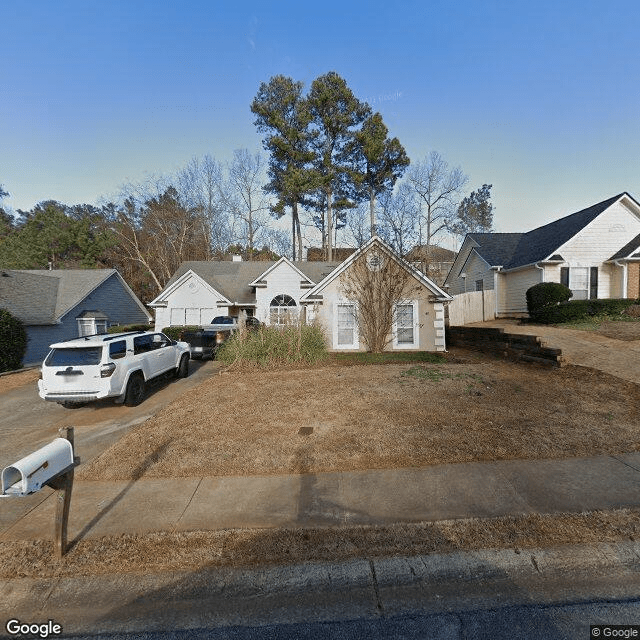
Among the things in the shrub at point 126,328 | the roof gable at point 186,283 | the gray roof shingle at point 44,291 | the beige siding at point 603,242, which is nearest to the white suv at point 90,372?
the shrub at point 126,328

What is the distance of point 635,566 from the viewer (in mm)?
2664

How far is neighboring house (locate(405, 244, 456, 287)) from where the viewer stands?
17109 millimetres

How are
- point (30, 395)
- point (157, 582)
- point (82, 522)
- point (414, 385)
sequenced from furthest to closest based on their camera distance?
point (30, 395) < point (414, 385) < point (82, 522) < point (157, 582)

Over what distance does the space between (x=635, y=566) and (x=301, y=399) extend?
18.3 ft

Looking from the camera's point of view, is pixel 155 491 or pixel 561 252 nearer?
pixel 155 491

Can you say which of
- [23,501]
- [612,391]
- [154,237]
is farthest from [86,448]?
[154,237]

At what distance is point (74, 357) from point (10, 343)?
10.4m

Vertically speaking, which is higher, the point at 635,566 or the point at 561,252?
the point at 561,252

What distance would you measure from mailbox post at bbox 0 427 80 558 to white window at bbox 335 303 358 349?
12289mm

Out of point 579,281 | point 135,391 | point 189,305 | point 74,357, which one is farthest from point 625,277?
point 189,305

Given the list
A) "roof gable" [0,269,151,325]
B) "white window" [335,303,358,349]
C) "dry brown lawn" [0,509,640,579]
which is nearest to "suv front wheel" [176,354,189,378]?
"white window" [335,303,358,349]

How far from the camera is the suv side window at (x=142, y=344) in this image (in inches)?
332

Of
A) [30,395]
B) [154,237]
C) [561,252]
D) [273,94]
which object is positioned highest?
[273,94]

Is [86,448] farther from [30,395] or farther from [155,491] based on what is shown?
[30,395]
